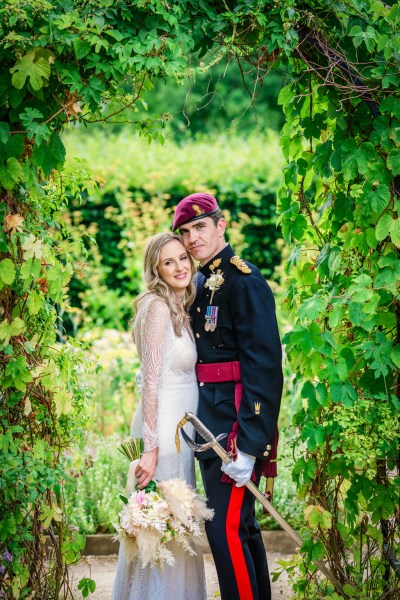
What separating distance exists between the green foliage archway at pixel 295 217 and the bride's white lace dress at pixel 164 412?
14.1 inches

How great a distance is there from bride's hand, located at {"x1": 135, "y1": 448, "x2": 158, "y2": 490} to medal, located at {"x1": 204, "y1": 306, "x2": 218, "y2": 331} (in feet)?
1.88

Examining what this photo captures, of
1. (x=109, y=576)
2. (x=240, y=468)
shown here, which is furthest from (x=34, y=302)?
(x=109, y=576)

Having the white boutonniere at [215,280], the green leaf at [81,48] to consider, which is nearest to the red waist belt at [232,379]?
the white boutonniere at [215,280]

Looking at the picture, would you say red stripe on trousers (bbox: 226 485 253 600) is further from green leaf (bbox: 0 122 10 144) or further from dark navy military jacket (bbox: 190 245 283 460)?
green leaf (bbox: 0 122 10 144)

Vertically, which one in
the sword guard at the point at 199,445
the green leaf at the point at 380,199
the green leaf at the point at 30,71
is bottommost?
the sword guard at the point at 199,445

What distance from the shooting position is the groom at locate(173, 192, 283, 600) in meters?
A: 3.21

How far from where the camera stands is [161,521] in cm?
320

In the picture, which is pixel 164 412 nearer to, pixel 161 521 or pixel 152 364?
pixel 152 364

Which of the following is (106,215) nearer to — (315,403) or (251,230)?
(251,230)

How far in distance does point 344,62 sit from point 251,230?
5.61m

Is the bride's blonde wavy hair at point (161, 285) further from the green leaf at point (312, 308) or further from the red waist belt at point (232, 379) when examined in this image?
the green leaf at point (312, 308)

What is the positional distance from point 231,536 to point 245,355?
0.74 meters

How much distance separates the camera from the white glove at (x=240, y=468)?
3168mm

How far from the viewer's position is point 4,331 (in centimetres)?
304
